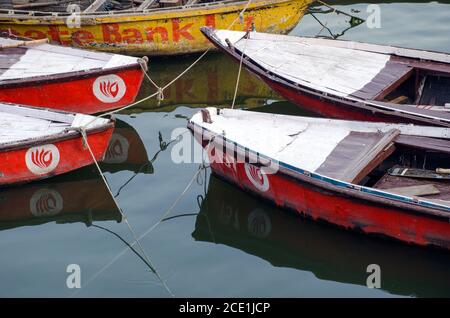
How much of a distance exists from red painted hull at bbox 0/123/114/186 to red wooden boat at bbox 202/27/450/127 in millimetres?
2897

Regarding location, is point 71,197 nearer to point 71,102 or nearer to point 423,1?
point 71,102

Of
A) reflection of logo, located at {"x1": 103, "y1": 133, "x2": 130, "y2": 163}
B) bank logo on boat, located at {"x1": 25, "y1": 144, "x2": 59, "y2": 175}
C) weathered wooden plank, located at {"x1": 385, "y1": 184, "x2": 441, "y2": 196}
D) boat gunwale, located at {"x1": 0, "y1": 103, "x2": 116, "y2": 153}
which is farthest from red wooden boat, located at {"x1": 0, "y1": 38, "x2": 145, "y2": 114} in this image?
weathered wooden plank, located at {"x1": 385, "y1": 184, "x2": 441, "y2": 196}

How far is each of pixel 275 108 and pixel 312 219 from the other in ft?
12.7

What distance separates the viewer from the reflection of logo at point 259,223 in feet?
32.0

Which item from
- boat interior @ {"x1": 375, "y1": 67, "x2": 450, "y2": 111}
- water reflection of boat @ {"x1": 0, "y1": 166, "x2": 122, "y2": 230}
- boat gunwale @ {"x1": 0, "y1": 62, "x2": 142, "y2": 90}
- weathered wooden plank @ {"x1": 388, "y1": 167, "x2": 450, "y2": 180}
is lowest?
water reflection of boat @ {"x1": 0, "y1": 166, "x2": 122, "y2": 230}

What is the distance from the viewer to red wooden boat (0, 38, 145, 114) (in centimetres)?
A: 1169

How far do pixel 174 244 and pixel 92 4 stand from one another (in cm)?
665

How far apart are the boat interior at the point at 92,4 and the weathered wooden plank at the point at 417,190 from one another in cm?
690

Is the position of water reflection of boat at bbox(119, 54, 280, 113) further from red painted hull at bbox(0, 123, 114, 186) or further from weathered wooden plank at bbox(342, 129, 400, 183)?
weathered wooden plank at bbox(342, 129, 400, 183)

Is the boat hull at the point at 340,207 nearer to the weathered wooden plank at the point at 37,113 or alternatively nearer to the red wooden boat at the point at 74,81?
the weathered wooden plank at the point at 37,113

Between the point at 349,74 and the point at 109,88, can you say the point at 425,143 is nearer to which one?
the point at 349,74

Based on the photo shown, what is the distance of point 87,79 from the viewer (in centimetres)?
1178
